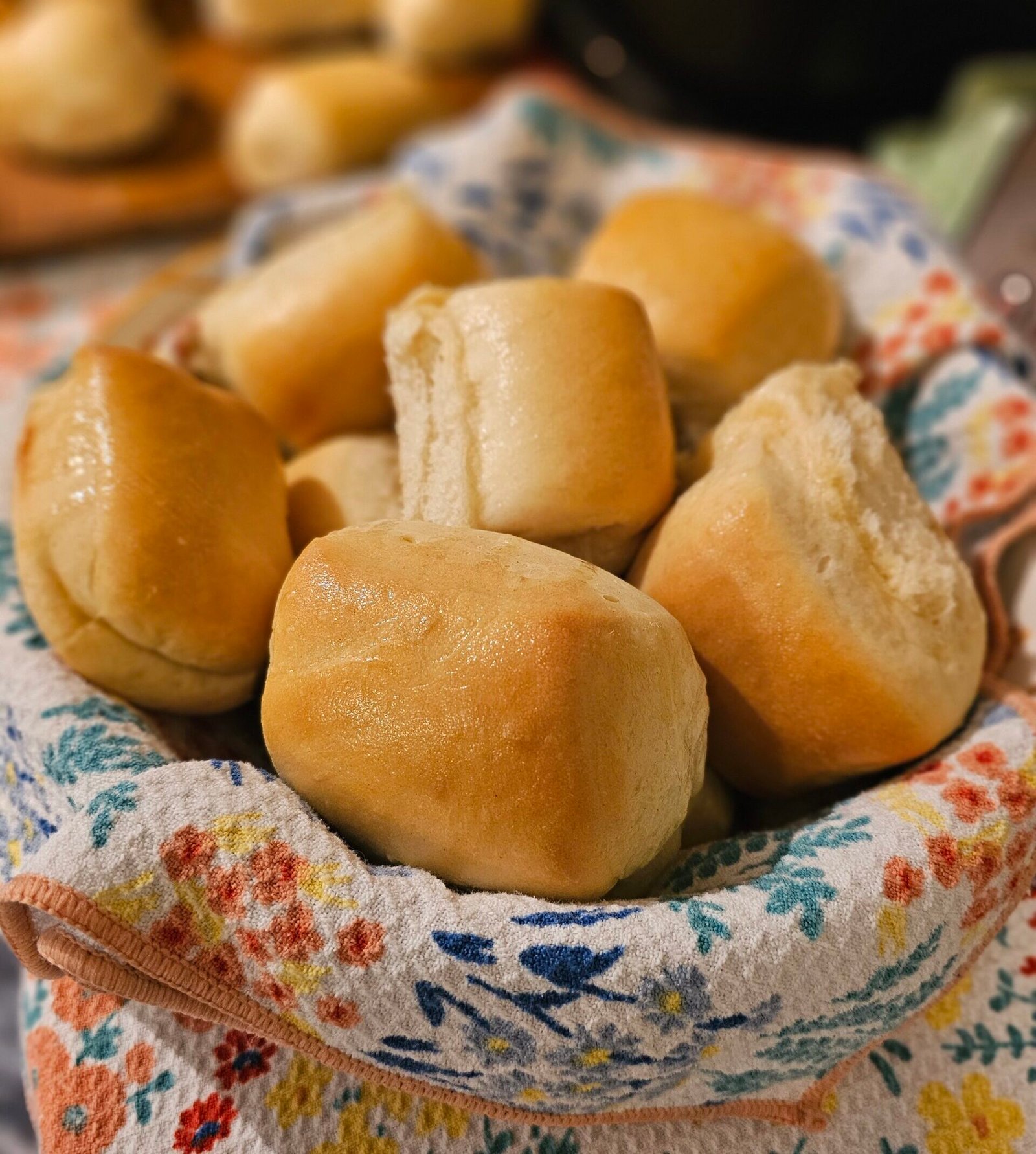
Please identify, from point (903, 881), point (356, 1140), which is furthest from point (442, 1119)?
point (903, 881)

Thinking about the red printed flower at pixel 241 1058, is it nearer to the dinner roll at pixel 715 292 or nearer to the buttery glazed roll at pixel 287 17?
the dinner roll at pixel 715 292

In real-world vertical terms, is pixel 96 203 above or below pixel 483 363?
below

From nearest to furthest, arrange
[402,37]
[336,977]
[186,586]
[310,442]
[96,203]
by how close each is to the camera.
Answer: [336,977], [186,586], [310,442], [96,203], [402,37]

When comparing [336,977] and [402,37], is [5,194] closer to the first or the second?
[402,37]

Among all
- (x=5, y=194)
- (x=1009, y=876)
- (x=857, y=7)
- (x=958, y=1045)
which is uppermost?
(x=857, y=7)

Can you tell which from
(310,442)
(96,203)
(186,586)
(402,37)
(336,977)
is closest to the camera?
(336,977)

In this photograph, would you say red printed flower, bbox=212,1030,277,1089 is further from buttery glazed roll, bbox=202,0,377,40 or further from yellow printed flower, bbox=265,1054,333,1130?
buttery glazed roll, bbox=202,0,377,40

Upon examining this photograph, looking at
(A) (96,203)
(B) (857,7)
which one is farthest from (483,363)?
(B) (857,7)

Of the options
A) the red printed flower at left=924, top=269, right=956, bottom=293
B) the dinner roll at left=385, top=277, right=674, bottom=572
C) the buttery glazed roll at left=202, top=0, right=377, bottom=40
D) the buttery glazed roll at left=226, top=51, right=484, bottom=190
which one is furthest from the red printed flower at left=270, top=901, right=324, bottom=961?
the buttery glazed roll at left=202, top=0, right=377, bottom=40
